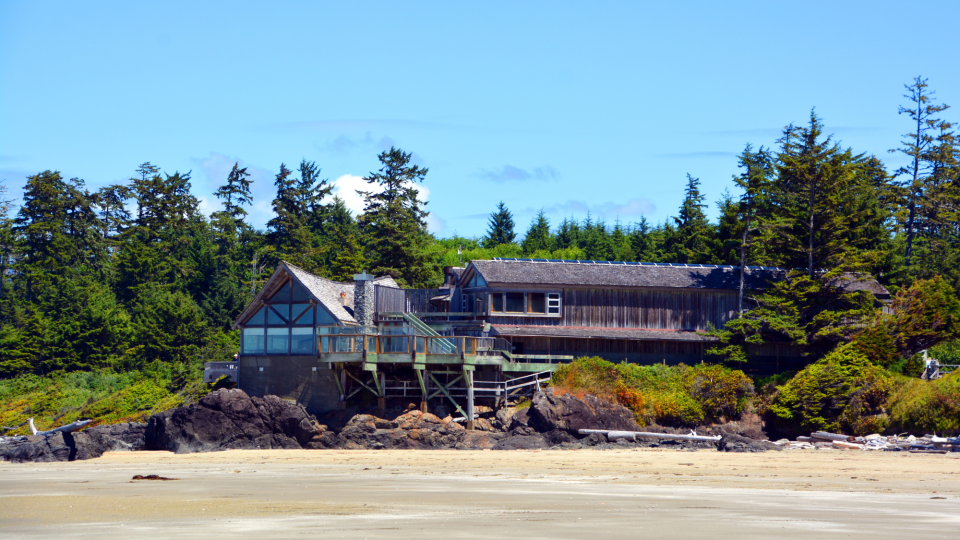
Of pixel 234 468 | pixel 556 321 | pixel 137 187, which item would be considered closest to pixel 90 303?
pixel 137 187

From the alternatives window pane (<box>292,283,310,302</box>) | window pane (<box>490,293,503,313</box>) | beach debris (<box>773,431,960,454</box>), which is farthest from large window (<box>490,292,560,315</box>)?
beach debris (<box>773,431,960,454</box>)

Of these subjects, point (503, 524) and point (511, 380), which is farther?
point (511, 380)

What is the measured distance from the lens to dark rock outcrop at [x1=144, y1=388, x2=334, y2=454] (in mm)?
30203

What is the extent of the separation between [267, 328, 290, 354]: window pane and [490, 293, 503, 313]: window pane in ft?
27.3

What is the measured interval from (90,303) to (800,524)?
49.2 meters

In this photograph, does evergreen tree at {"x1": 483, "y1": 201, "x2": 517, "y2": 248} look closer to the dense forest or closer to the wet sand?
the dense forest

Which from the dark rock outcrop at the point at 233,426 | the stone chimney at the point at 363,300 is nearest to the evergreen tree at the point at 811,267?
the stone chimney at the point at 363,300

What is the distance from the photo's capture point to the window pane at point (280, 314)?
117ft

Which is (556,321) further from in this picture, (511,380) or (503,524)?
(503,524)

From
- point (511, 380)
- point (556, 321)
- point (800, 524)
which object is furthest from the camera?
point (556, 321)

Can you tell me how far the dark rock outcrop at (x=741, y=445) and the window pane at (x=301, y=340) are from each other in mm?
15862

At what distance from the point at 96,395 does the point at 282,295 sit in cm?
1380

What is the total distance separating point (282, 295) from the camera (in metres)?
36.1

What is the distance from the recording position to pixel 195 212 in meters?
75.9
